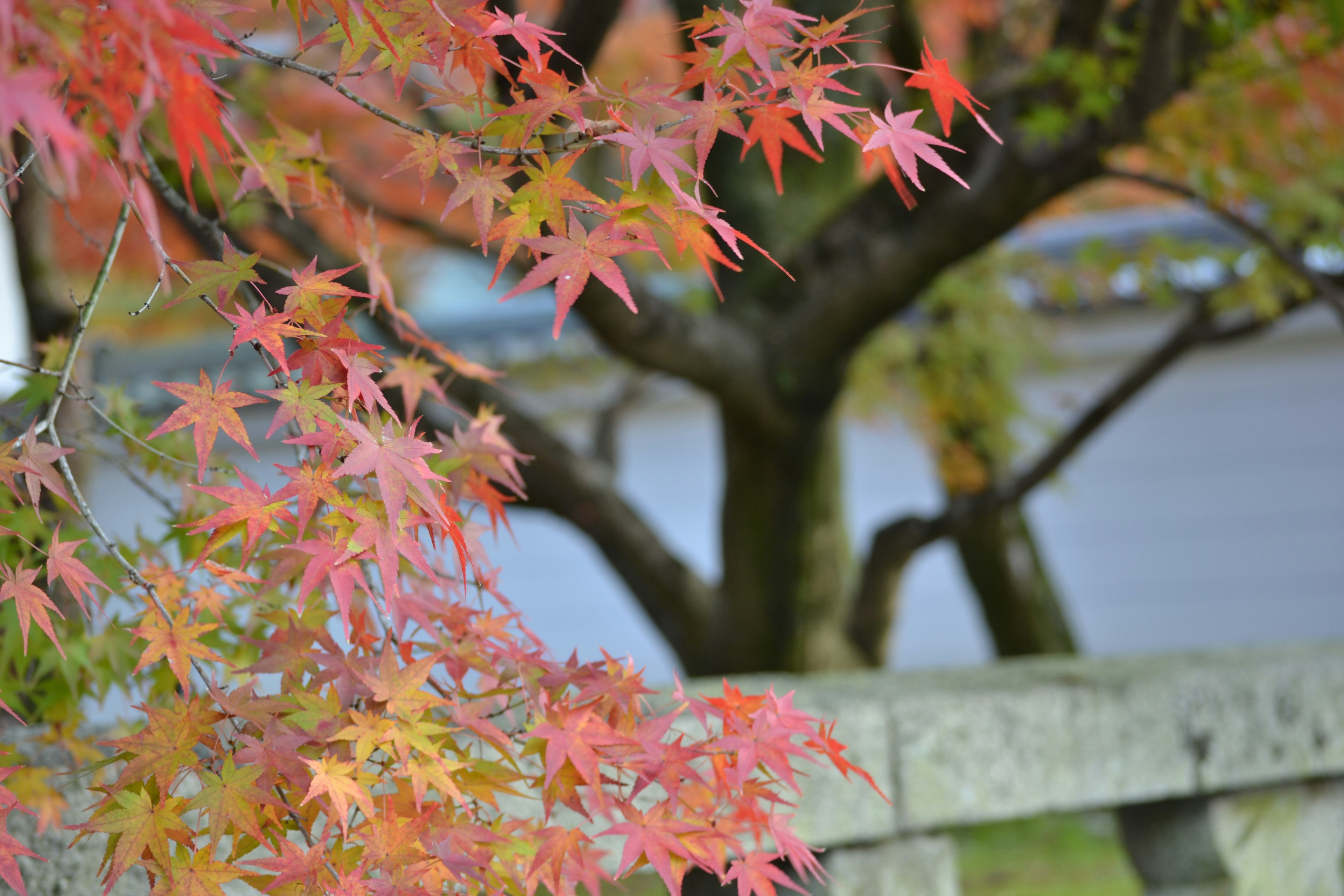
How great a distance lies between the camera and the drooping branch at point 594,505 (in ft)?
9.15

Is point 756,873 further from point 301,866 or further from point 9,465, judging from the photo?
point 9,465

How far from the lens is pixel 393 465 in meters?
0.80

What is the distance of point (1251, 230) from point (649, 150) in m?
2.18

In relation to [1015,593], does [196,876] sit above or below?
above

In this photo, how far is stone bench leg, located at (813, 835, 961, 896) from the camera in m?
1.64

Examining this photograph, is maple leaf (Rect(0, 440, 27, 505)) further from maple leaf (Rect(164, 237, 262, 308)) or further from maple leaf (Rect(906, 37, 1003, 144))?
maple leaf (Rect(906, 37, 1003, 144))

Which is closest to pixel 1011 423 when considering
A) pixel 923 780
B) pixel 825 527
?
pixel 825 527

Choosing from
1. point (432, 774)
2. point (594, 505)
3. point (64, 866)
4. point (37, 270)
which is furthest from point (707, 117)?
point (37, 270)

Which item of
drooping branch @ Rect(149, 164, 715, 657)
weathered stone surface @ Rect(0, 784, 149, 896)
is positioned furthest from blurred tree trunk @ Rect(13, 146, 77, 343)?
weathered stone surface @ Rect(0, 784, 149, 896)

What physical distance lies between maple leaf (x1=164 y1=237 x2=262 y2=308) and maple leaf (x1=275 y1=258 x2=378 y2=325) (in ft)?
0.09

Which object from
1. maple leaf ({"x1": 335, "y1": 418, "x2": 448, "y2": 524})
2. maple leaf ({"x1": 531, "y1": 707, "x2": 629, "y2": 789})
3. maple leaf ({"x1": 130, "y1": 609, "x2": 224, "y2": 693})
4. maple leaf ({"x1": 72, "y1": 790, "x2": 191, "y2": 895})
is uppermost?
maple leaf ({"x1": 335, "y1": 418, "x2": 448, "y2": 524})

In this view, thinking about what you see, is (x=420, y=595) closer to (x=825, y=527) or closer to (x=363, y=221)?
(x=363, y=221)

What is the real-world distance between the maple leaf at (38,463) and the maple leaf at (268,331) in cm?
21

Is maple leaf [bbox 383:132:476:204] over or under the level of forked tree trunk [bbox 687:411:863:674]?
over
